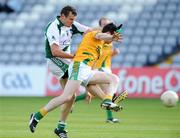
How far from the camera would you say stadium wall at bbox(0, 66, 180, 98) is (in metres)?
24.9

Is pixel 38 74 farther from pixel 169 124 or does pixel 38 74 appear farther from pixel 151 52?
pixel 169 124

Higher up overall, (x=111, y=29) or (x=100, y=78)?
(x=111, y=29)

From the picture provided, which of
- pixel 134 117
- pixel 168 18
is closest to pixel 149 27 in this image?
pixel 168 18

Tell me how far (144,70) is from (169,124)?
11106 mm

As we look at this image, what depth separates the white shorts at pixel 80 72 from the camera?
11062mm

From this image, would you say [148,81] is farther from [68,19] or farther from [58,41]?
[68,19]

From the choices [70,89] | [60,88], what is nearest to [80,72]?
[70,89]

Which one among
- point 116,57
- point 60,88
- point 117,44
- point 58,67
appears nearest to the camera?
point 58,67

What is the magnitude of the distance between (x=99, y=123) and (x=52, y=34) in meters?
3.18

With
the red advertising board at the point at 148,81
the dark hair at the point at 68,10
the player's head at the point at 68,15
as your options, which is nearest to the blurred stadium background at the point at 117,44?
the red advertising board at the point at 148,81

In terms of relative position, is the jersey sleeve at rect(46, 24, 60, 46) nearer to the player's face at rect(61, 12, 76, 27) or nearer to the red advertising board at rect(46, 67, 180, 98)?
the player's face at rect(61, 12, 76, 27)

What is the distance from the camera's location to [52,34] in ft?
38.8

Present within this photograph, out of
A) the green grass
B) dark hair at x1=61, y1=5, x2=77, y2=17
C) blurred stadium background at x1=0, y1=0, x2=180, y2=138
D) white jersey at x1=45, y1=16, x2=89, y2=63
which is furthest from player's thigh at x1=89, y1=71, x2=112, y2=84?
blurred stadium background at x1=0, y1=0, x2=180, y2=138

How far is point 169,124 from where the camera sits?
1422 centimetres
